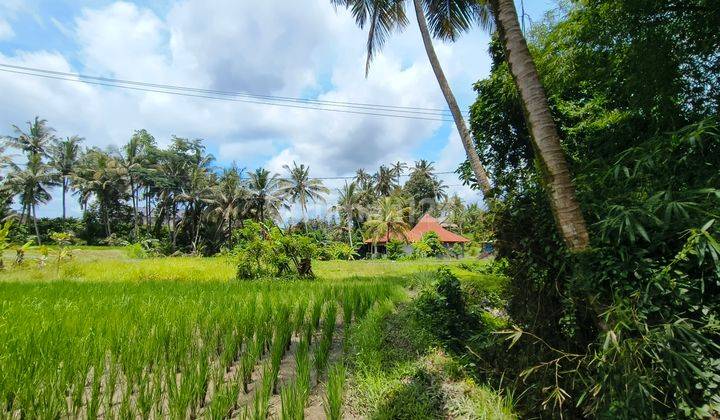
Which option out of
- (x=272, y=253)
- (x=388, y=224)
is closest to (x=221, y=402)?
(x=272, y=253)

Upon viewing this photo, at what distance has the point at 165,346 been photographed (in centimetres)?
316

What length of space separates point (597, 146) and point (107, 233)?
41.2 metres

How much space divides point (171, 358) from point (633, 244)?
3.11 m

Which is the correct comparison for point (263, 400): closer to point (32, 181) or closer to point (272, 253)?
point (272, 253)

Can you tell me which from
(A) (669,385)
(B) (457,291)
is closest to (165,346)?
Answer: (B) (457,291)

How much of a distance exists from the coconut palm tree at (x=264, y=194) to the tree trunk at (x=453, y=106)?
2518 centimetres

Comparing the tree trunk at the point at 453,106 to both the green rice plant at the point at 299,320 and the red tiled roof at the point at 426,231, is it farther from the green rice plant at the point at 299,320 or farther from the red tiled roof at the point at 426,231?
the red tiled roof at the point at 426,231

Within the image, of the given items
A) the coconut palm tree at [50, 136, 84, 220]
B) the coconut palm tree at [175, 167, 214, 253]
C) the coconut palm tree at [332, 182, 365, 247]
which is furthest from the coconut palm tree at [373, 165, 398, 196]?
the coconut palm tree at [50, 136, 84, 220]

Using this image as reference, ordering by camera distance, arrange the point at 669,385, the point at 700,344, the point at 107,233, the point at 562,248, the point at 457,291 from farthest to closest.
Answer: the point at 107,233, the point at 457,291, the point at 562,248, the point at 669,385, the point at 700,344

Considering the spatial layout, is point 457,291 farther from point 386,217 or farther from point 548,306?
point 386,217

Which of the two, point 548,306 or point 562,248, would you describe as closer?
point 562,248

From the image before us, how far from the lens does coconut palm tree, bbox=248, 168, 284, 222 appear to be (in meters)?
31.5

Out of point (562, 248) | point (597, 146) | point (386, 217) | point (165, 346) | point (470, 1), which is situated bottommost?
point (165, 346)

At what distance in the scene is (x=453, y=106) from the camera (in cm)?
747
